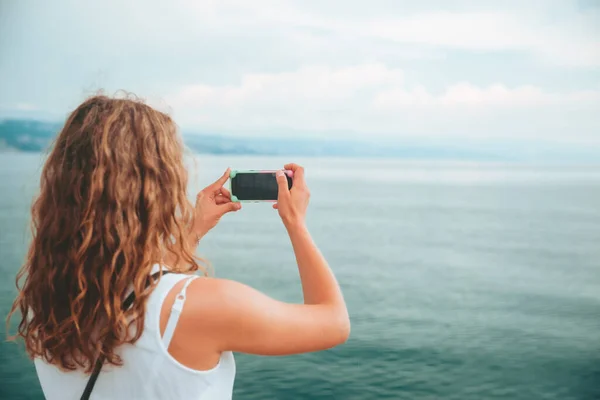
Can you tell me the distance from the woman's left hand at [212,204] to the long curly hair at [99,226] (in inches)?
12.5

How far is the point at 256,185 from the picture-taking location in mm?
1133

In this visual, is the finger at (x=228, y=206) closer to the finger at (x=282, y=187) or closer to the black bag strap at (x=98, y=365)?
the finger at (x=282, y=187)

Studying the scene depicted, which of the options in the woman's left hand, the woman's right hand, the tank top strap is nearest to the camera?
the tank top strap

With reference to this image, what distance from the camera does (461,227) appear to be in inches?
456

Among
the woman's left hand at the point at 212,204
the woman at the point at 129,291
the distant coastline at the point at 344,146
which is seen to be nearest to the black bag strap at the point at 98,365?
the woman at the point at 129,291

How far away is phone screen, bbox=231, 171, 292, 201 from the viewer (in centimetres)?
113

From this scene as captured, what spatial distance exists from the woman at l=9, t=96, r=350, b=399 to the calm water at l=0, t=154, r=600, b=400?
91 millimetres

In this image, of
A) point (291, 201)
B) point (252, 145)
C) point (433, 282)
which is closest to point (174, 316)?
point (291, 201)

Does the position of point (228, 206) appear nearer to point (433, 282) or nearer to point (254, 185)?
point (254, 185)

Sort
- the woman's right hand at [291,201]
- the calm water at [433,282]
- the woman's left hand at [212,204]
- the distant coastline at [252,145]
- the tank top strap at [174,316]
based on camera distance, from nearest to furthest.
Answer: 1. the tank top strap at [174,316]
2. the woman's right hand at [291,201]
3. the woman's left hand at [212,204]
4. the calm water at [433,282]
5. the distant coastline at [252,145]

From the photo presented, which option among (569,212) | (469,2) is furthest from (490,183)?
(469,2)

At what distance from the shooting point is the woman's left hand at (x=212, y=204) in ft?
3.69

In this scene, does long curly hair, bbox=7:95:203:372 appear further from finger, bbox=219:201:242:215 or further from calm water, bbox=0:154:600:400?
finger, bbox=219:201:242:215

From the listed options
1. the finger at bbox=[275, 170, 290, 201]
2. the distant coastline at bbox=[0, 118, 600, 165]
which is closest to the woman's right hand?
the finger at bbox=[275, 170, 290, 201]
